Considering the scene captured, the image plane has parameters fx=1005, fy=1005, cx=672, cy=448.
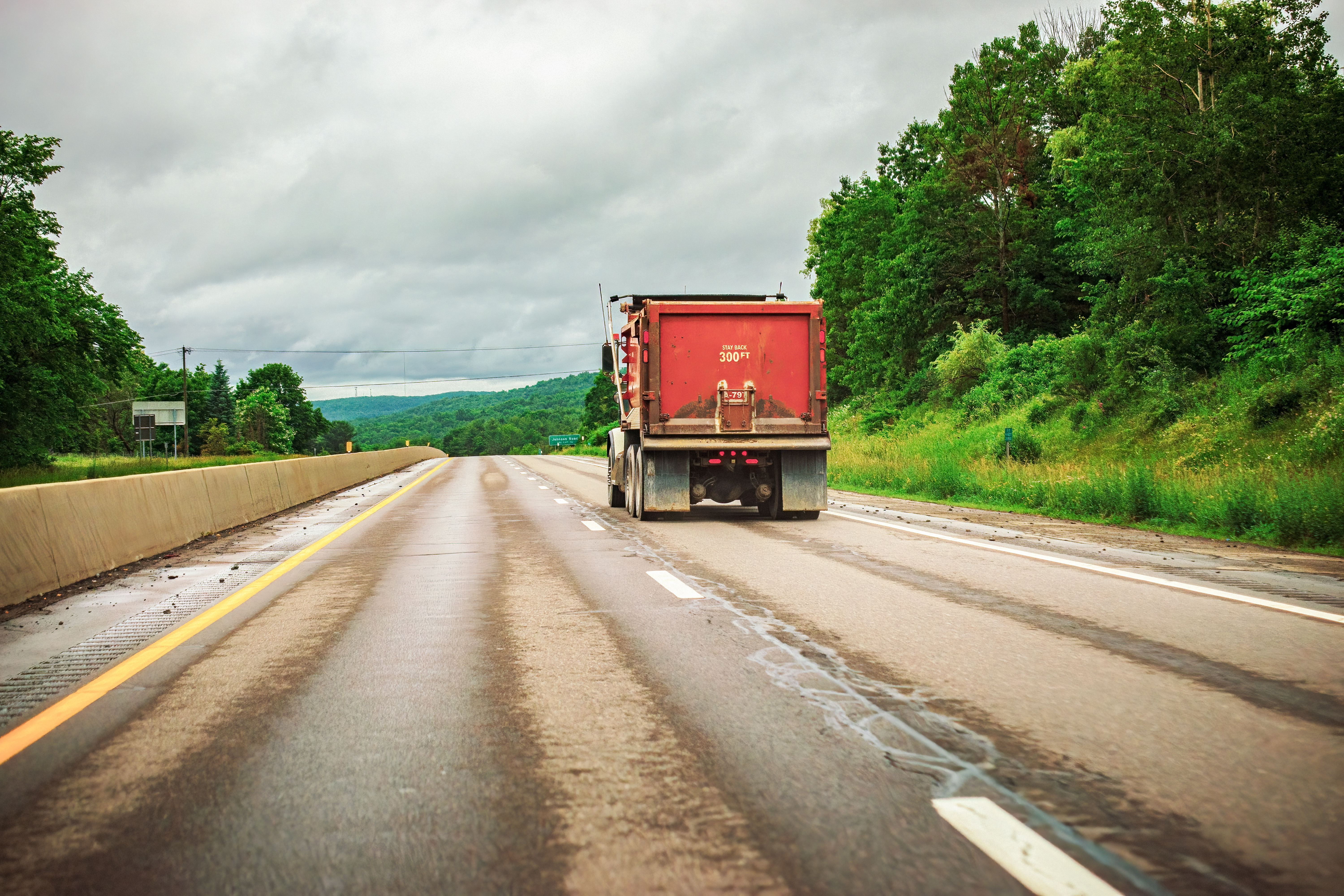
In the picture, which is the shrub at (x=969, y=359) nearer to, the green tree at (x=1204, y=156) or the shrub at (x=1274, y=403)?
the green tree at (x=1204, y=156)

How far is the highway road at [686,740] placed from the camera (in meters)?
3.06

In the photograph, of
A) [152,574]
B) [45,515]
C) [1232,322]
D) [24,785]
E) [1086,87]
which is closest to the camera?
[24,785]

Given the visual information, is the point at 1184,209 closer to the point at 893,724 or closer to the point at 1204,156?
the point at 1204,156

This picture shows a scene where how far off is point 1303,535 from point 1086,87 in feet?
119

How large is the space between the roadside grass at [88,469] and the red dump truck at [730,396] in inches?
311

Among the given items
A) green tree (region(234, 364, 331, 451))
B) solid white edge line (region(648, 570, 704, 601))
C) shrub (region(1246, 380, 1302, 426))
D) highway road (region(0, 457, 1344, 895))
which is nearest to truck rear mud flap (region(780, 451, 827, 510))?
solid white edge line (region(648, 570, 704, 601))

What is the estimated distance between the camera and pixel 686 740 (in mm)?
4336

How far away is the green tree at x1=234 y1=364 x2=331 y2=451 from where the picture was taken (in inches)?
Answer: 6324

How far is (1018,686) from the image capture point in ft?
17.0

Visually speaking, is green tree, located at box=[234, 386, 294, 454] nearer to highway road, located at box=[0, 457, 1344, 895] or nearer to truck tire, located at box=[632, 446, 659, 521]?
truck tire, located at box=[632, 446, 659, 521]

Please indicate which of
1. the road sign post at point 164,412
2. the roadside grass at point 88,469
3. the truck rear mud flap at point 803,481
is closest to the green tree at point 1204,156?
the truck rear mud flap at point 803,481

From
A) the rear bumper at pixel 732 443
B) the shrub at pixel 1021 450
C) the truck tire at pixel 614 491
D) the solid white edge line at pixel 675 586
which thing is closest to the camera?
the solid white edge line at pixel 675 586

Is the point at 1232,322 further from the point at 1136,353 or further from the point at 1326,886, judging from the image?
the point at 1326,886

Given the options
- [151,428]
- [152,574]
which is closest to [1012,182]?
[152,574]
